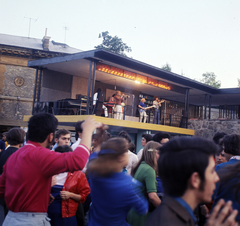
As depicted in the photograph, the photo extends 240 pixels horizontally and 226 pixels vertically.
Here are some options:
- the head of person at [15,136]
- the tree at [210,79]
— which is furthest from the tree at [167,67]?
the head of person at [15,136]

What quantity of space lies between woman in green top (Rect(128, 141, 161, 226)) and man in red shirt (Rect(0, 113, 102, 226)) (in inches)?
50.1

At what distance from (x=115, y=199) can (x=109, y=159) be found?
34 centimetres

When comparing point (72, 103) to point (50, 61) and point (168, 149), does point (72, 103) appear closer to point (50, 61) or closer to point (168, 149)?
point (50, 61)

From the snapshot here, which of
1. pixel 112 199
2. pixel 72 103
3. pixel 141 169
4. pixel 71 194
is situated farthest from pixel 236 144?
pixel 72 103

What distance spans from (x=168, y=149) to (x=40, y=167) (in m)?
1.25

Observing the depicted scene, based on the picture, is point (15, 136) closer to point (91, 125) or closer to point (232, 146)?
point (91, 125)

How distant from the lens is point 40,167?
2361mm

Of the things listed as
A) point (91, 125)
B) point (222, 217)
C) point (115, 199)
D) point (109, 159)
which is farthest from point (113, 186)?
point (222, 217)

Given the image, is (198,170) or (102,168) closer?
(198,170)

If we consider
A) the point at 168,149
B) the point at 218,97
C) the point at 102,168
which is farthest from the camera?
the point at 218,97

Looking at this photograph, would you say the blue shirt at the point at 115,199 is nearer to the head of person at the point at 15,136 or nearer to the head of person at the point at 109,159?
the head of person at the point at 109,159

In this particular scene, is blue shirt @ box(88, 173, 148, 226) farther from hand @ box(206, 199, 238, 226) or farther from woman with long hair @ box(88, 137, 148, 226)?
hand @ box(206, 199, 238, 226)

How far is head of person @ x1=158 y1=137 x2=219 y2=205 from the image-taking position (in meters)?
1.53

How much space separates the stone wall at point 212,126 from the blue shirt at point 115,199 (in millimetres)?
15119
